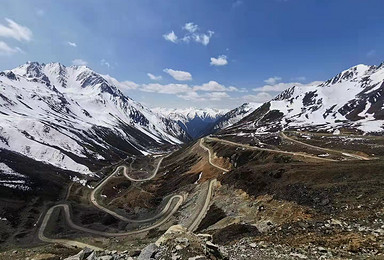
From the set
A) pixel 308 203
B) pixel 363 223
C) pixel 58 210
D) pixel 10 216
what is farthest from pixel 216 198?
pixel 10 216

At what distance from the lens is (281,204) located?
1917 inches

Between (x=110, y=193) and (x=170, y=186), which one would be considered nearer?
(x=170, y=186)

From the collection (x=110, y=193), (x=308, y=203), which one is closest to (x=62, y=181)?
(x=110, y=193)

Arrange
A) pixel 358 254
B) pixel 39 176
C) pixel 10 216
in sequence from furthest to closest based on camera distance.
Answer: pixel 39 176
pixel 10 216
pixel 358 254

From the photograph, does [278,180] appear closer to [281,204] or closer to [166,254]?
[281,204]

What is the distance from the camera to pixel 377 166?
1969 inches

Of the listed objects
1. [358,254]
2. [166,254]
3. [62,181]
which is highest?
[62,181]

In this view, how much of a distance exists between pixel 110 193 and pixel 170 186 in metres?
Result: 40.6

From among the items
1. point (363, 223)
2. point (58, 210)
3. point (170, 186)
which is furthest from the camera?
point (170, 186)

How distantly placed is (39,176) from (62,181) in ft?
43.8

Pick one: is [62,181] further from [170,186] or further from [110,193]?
[170,186]

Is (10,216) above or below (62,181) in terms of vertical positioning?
below

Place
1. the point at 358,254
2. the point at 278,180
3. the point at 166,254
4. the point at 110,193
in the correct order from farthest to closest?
the point at 110,193 < the point at 278,180 < the point at 358,254 < the point at 166,254

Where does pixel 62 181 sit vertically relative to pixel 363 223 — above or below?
above
